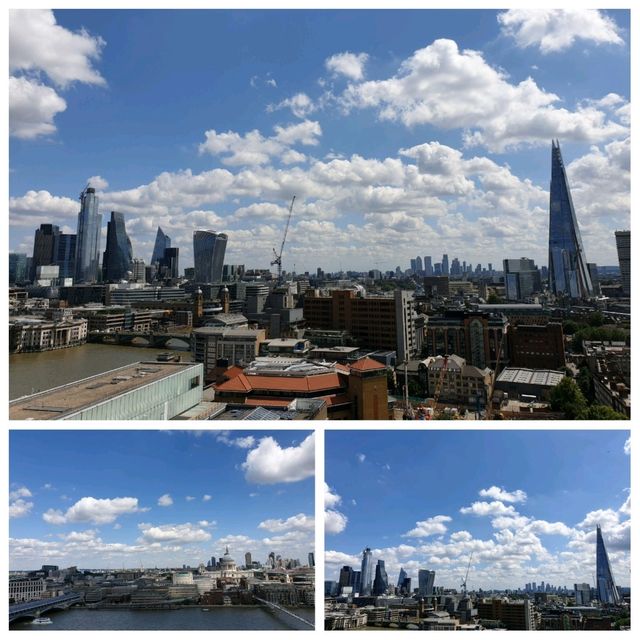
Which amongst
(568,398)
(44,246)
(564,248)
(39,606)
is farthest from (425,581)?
(44,246)

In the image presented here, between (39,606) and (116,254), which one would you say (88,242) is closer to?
(116,254)

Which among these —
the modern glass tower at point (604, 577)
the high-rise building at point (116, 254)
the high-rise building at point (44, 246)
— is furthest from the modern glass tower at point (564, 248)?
the high-rise building at point (116, 254)

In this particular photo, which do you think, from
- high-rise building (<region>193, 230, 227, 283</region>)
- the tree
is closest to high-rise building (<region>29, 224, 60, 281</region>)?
high-rise building (<region>193, 230, 227, 283</region>)

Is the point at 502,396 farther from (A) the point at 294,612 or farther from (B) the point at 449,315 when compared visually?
(A) the point at 294,612

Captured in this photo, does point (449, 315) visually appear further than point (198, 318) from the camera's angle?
No

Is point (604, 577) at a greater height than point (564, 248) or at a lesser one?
lesser

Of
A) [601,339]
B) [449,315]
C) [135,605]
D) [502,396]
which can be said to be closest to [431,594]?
[135,605]
